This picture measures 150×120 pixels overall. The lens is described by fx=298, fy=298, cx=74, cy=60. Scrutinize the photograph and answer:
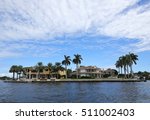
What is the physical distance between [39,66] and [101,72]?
125 ft

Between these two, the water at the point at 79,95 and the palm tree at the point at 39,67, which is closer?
the water at the point at 79,95

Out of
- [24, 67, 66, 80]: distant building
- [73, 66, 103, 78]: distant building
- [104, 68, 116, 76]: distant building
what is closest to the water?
[24, 67, 66, 80]: distant building

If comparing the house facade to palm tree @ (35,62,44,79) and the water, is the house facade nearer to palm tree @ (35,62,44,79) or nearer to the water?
palm tree @ (35,62,44,79)

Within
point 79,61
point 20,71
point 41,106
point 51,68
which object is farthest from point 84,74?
point 41,106

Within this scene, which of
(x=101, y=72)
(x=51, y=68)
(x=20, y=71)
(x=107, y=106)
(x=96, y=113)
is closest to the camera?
(x=96, y=113)

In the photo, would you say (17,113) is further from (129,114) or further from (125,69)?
(125,69)

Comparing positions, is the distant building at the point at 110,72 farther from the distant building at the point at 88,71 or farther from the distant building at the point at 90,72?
the distant building at the point at 88,71

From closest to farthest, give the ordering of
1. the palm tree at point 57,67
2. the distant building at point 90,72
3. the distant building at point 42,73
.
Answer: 1. the palm tree at point 57,67
2. the distant building at point 42,73
3. the distant building at point 90,72

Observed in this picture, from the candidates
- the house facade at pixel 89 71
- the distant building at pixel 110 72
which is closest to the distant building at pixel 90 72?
the house facade at pixel 89 71

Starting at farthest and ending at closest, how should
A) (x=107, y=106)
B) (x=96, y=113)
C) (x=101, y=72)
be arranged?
(x=101, y=72), (x=107, y=106), (x=96, y=113)

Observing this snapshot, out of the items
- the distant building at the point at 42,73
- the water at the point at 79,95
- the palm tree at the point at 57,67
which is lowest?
the water at the point at 79,95

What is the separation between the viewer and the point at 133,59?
16650 centimetres

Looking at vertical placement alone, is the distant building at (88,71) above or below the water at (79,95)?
above

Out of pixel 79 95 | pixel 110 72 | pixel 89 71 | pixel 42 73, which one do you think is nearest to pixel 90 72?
pixel 89 71
